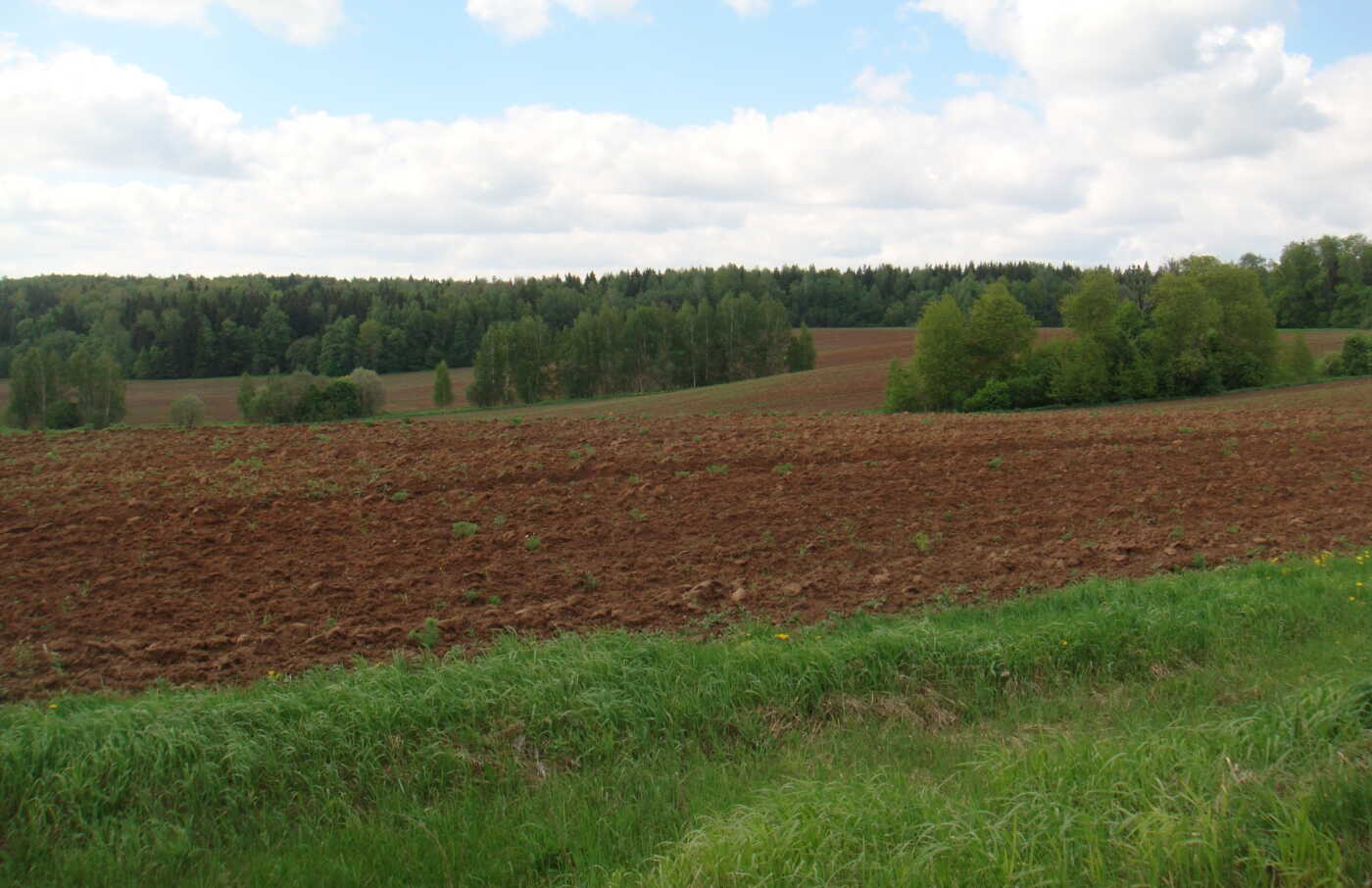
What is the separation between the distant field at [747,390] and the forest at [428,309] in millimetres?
4037

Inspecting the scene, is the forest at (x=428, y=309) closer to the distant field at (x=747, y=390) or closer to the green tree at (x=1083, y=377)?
the distant field at (x=747, y=390)

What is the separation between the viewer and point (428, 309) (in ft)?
377

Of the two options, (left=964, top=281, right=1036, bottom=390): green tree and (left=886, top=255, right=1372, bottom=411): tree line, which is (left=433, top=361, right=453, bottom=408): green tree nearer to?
(left=886, top=255, right=1372, bottom=411): tree line

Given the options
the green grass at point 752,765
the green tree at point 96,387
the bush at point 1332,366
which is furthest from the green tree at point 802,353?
the green grass at point 752,765

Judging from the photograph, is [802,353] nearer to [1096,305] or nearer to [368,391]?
[1096,305]

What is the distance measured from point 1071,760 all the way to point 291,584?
834cm

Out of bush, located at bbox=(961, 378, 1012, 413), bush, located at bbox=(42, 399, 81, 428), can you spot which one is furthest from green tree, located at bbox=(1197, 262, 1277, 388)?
bush, located at bbox=(42, 399, 81, 428)

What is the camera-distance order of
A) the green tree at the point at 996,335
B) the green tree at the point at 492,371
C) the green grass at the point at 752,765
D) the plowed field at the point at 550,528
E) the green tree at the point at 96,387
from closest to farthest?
the green grass at the point at 752,765, the plowed field at the point at 550,528, the green tree at the point at 996,335, the green tree at the point at 96,387, the green tree at the point at 492,371

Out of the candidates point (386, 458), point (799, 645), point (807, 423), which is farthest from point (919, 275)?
point (799, 645)

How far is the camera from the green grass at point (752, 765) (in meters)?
4.13

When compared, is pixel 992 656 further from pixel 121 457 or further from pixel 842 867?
pixel 121 457

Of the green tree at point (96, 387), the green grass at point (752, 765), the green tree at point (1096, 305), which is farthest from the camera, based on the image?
the green tree at point (96, 387)

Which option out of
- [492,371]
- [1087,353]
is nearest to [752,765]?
[1087,353]

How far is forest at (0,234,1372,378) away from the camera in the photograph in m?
96.9
